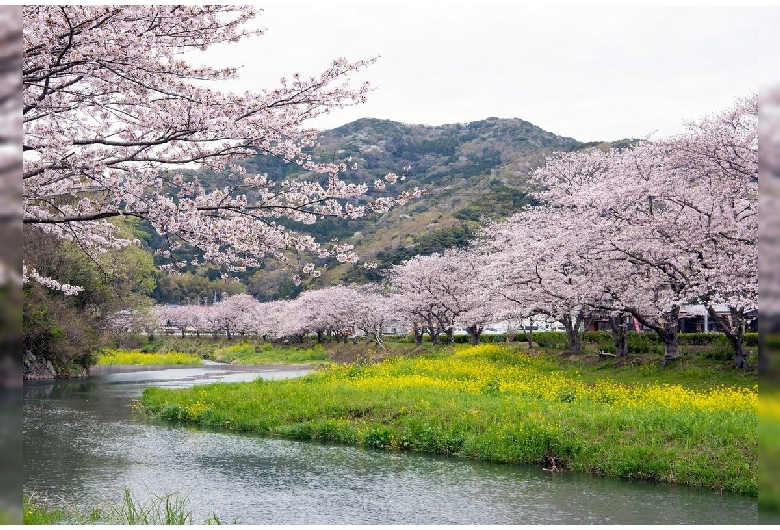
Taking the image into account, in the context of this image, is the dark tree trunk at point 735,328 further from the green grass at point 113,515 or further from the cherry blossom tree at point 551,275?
the green grass at point 113,515

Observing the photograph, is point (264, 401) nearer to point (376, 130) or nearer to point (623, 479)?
point (623, 479)

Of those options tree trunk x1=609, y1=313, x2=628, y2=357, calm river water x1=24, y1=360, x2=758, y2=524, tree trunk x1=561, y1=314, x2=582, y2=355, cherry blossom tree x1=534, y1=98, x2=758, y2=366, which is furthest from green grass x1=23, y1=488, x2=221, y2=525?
tree trunk x1=561, y1=314, x2=582, y2=355

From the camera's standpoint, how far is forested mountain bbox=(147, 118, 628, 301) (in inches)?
2655

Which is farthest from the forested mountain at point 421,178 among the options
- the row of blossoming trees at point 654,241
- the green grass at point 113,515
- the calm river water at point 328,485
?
the row of blossoming trees at point 654,241

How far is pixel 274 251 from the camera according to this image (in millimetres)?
9352

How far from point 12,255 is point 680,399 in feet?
56.9

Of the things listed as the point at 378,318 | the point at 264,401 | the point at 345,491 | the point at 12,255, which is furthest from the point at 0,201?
the point at 378,318

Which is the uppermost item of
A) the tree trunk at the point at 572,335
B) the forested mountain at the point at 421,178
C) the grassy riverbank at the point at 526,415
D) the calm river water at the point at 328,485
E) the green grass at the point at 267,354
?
the forested mountain at the point at 421,178

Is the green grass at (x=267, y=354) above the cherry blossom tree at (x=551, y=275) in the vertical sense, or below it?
below

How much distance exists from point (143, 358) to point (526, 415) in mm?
44679

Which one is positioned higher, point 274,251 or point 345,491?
point 274,251

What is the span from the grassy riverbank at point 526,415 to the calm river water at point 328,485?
0.58 meters

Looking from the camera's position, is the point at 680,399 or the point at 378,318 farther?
the point at 378,318

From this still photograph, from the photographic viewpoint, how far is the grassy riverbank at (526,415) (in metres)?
13.1
